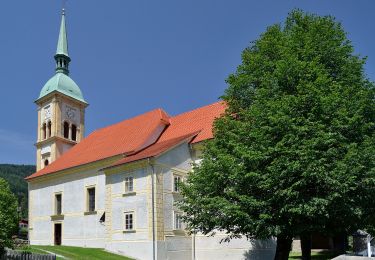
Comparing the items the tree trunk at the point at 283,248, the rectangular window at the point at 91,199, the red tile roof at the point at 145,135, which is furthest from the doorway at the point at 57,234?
the tree trunk at the point at 283,248

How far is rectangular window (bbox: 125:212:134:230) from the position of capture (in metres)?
28.8

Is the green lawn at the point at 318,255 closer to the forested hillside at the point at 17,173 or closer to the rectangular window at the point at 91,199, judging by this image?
the rectangular window at the point at 91,199

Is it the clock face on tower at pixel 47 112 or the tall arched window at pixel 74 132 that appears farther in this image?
the tall arched window at pixel 74 132

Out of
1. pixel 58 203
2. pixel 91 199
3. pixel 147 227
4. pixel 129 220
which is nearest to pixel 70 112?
pixel 58 203

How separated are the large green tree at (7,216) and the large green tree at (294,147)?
8936mm

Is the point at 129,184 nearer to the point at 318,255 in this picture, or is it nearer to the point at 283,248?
the point at 283,248

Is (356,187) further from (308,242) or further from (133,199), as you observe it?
(133,199)

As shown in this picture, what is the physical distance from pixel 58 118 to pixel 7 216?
98.7ft

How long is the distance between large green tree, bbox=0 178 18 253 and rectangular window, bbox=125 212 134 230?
796cm

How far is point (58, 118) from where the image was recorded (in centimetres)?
5100

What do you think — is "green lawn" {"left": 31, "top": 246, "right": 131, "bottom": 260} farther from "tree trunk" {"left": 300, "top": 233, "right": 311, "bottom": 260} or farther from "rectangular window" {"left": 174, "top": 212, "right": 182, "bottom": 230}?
"tree trunk" {"left": 300, "top": 233, "right": 311, "bottom": 260}

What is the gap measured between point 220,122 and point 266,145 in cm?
395

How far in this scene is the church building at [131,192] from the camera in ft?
92.3

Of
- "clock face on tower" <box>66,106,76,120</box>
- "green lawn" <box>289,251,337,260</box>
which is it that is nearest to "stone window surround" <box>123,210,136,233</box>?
"green lawn" <box>289,251,337,260</box>
